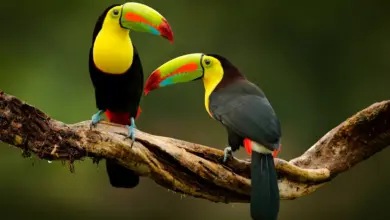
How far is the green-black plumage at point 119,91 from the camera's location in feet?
8.16

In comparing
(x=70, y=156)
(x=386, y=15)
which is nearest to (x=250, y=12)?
(x=386, y=15)

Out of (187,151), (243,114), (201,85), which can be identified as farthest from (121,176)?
(201,85)

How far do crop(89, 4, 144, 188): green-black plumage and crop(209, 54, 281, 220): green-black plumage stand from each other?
292mm

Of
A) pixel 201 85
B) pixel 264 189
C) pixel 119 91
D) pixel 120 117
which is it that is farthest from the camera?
pixel 201 85

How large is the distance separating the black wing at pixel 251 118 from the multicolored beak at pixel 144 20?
0.93 ft

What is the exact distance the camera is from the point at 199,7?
7918mm

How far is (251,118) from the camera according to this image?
2289 mm

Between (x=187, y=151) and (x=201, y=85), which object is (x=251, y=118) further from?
(x=201, y=85)

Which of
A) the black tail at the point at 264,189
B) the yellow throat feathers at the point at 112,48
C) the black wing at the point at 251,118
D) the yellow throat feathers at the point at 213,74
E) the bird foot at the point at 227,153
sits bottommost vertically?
the black tail at the point at 264,189

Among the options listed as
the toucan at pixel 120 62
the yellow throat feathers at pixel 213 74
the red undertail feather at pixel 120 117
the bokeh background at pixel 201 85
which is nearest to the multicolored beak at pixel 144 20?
the toucan at pixel 120 62

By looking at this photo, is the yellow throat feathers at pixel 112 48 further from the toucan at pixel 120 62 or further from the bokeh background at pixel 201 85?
the bokeh background at pixel 201 85

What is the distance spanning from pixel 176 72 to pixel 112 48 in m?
0.25

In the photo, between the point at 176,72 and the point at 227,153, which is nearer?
the point at 227,153

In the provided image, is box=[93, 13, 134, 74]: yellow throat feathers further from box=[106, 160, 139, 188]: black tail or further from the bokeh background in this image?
the bokeh background
